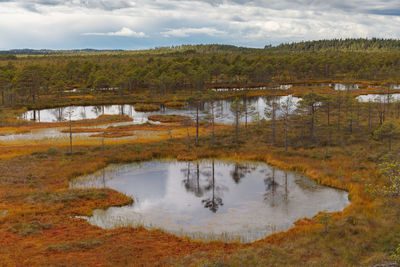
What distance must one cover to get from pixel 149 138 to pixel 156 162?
13434mm

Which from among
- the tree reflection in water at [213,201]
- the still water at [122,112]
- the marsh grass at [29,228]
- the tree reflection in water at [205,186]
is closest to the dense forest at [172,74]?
the still water at [122,112]

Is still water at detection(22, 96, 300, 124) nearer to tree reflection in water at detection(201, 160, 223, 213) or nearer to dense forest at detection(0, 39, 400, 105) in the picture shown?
dense forest at detection(0, 39, 400, 105)

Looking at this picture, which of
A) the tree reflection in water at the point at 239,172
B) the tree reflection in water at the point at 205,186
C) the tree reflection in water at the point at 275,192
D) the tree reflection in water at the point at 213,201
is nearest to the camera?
the tree reflection in water at the point at 213,201

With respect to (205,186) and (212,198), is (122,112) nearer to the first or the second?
(205,186)

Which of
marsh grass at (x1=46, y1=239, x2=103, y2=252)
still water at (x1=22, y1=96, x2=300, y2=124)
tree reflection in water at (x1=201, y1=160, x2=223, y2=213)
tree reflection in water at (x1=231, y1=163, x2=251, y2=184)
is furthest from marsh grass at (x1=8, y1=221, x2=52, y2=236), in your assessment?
still water at (x1=22, y1=96, x2=300, y2=124)

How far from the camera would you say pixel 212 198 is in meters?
34.9

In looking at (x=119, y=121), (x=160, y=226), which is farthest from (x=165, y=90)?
(x=160, y=226)

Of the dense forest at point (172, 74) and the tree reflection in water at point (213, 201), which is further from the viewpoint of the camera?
the dense forest at point (172, 74)

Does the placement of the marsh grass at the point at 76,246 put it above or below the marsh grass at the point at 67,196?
below

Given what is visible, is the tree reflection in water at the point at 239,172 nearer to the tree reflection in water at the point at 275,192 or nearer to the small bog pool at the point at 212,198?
the small bog pool at the point at 212,198

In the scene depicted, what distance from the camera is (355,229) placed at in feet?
81.1

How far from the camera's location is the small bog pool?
92.5ft

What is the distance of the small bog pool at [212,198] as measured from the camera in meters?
28.2

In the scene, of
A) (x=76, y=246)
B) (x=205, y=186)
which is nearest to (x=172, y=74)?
(x=205, y=186)
